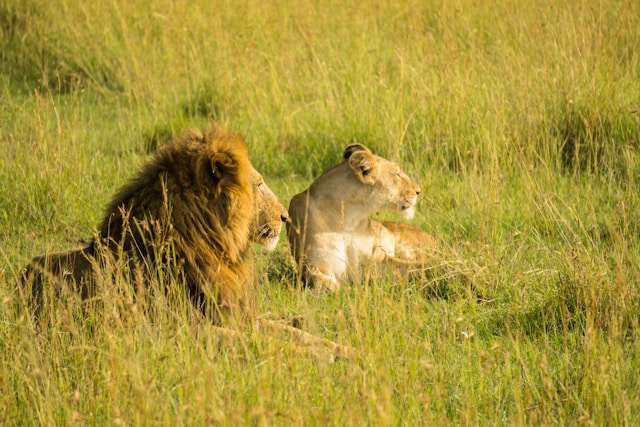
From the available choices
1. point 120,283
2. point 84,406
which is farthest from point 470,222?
point 84,406

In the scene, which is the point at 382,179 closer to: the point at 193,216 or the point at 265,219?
the point at 265,219

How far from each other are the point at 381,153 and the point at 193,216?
3.56 m

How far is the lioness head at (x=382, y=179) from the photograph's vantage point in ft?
19.5

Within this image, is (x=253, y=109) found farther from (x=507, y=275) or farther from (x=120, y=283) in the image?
(x=120, y=283)

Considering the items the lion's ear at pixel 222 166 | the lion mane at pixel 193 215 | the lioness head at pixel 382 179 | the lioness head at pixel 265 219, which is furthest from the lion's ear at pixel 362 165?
the lion's ear at pixel 222 166

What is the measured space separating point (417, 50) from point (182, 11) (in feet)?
8.46

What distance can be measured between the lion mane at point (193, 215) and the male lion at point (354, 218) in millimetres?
1479

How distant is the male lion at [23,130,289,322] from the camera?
413 cm

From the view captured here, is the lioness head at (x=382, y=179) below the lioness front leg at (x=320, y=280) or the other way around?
the other way around

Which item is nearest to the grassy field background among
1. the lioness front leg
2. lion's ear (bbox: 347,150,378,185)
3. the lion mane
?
the lioness front leg

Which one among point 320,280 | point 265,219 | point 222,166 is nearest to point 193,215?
point 222,166

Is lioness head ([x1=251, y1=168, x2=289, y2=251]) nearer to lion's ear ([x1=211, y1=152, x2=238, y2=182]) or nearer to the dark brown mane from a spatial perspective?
the dark brown mane

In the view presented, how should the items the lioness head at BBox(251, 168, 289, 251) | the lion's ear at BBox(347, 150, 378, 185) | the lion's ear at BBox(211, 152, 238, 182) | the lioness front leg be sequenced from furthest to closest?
1. the lion's ear at BBox(347, 150, 378, 185)
2. the lioness front leg
3. the lioness head at BBox(251, 168, 289, 251)
4. the lion's ear at BBox(211, 152, 238, 182)

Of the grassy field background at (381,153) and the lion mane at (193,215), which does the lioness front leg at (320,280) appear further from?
the lion mane at (193,215)
